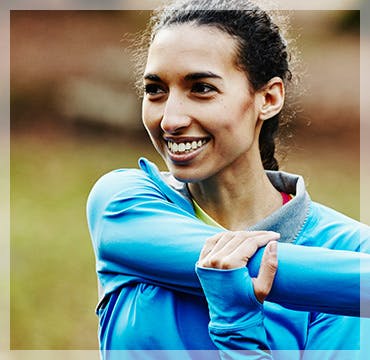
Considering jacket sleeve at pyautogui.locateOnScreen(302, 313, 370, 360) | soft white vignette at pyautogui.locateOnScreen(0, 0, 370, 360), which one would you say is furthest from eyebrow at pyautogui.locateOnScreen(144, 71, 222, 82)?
soft white vignette at pyautogui.locateOnScreen(0, 0, 370, 360)

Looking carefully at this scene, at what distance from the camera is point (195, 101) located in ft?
3.40

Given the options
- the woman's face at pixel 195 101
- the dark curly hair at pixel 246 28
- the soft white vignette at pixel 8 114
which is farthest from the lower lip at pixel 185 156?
the soft white vignette at pixel 8 114

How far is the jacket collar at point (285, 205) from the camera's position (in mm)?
1081

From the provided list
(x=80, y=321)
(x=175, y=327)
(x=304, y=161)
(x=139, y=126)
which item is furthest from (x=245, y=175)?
(x=80, y=321)

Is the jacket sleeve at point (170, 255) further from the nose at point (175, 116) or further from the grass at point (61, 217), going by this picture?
the grass at point (61, 217)

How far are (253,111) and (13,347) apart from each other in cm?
163

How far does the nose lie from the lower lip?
25mm

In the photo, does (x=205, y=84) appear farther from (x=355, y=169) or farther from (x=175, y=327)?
(x=355, y=169)

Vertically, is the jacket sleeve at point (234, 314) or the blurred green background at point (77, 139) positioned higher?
the blurred green background at point (77, 139)

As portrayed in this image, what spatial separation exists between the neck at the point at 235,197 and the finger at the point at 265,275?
0.13 metres

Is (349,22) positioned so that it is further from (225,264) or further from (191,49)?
(225,264)

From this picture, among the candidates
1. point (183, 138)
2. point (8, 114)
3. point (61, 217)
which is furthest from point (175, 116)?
point (61, 217)

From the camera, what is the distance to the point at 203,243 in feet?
3.30

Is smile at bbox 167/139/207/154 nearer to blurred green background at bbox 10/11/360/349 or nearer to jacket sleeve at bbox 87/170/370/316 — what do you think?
jacket sleeve at bbox 87/170/370/316
